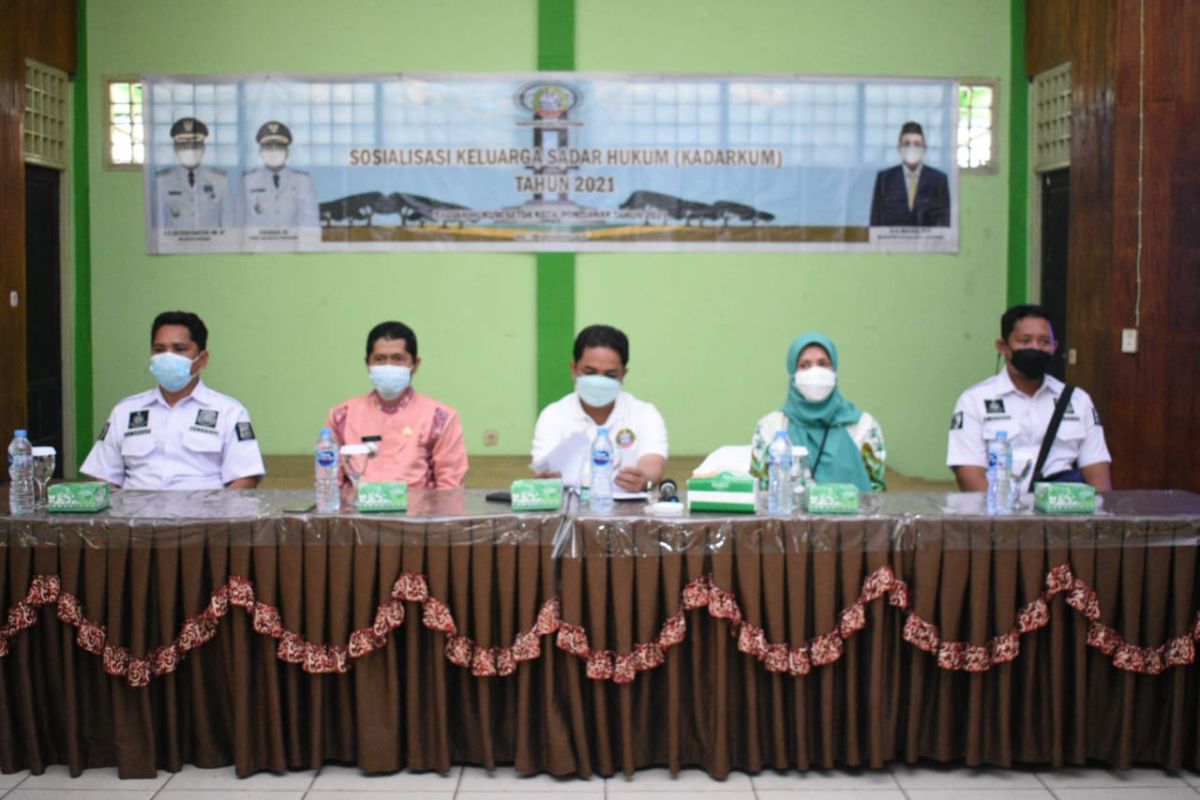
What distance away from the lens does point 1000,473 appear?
12.1ft

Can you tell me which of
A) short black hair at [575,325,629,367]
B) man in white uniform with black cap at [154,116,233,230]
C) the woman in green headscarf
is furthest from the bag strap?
man in white uniform with black cap at [154,116,233,230]

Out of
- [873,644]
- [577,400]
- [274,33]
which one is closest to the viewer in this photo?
[873,644]

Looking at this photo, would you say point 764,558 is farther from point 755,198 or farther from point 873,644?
point 755,198

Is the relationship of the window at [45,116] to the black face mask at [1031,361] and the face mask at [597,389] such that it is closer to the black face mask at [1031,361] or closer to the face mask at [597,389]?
the face mask at [597,389]

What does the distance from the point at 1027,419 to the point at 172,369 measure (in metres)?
2.79

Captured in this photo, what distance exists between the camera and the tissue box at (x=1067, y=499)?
3.55 meters

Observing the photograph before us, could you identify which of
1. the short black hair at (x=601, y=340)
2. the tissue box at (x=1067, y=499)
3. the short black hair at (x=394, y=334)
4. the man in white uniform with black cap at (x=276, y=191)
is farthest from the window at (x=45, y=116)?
the tissue box at (x=1067, y=499)

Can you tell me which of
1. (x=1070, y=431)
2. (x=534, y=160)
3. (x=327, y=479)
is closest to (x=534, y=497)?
(x=327, y=479)

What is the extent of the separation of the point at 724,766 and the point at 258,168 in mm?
4914

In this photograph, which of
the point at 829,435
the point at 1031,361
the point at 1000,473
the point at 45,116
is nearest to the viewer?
the point at 1000,473

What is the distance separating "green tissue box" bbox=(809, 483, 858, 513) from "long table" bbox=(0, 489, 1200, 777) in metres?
0.08

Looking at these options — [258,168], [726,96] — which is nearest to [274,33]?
[258,168]

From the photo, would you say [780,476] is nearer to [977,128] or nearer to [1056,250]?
[1056,250]

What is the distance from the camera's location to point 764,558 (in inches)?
136
